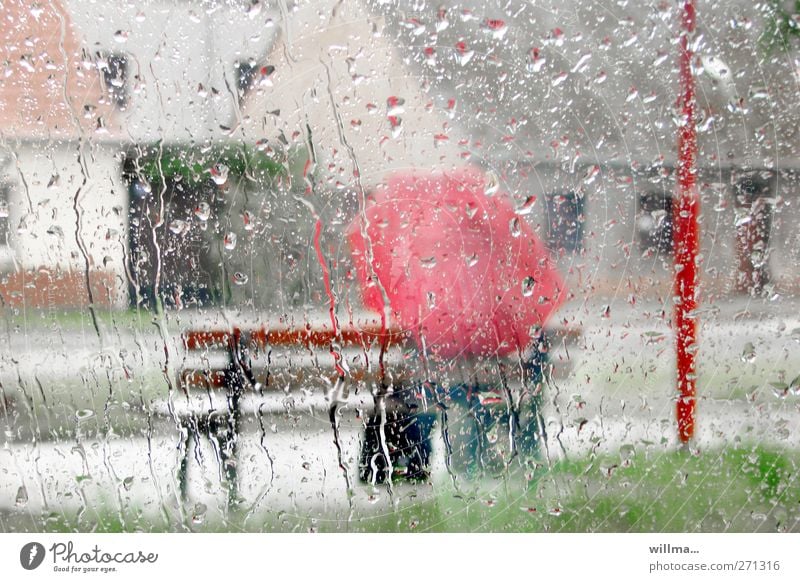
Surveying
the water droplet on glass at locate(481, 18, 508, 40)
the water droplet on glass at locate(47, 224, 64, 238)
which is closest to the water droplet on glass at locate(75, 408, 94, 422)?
the water droplet on glass at locate(47, 224, 64, 238)

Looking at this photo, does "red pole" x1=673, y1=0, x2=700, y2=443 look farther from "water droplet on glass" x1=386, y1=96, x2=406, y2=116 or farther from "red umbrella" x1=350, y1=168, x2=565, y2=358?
"water droplet on glass" x1=386, y1=96, x2=406, y2=116

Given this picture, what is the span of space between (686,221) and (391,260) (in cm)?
36

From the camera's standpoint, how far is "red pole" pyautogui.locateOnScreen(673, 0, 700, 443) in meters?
0.67

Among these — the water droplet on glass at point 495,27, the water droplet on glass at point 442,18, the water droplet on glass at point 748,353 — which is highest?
the water droplet on glass at point 442,18

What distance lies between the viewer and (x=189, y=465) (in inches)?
27.0

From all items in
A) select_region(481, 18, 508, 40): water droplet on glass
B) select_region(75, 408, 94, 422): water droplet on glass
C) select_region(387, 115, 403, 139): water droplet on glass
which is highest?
select_region(481, 18, 508, 40): water droplet on glass

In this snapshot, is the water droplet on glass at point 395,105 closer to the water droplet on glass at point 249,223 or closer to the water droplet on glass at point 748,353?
the water droplet on glass at point 249,223

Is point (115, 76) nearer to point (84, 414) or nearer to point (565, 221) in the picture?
point (84, 414)

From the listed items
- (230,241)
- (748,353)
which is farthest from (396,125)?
(748,353)

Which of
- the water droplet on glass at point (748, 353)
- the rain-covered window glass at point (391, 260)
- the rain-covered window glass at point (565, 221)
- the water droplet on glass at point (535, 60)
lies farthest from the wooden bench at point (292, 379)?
the water droplet on glass at point (535, 60)

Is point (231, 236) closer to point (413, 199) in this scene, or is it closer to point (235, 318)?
point (235, 318)

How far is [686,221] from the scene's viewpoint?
2.23ft

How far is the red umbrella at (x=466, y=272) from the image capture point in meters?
0.68

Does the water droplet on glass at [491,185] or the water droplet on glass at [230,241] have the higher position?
the water droplet on glass at [491,185]
